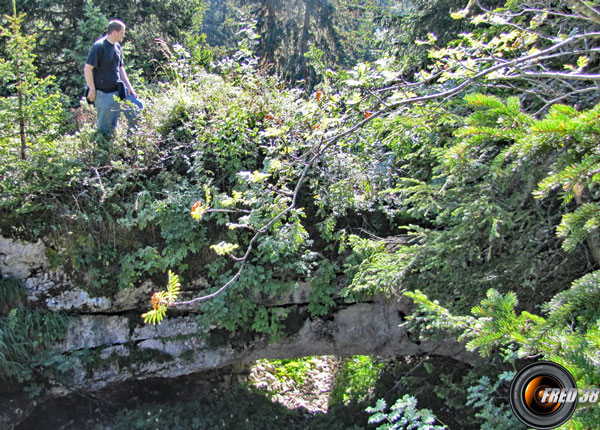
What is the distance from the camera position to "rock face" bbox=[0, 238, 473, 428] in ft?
16.0

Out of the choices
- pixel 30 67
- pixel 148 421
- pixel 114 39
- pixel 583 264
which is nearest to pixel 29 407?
pixel 148 421

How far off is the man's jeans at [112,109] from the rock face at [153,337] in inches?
Answer: 58.7

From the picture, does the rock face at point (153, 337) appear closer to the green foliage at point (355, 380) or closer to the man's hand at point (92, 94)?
the green foliage at point (355, 380)

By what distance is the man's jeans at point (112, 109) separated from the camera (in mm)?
5285

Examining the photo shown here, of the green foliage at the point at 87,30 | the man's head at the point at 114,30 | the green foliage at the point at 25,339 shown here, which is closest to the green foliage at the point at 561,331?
the green foliage at the point at 25,339

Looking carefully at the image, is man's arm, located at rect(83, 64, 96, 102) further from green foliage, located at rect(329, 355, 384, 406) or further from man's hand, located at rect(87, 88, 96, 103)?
green foliage, located at rect(329, 355, 384, 406)

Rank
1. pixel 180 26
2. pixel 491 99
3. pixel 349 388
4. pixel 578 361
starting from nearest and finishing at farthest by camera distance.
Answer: pixel 578 361 < pixel 491 99 < pixel 349 388 < pixel 180 26

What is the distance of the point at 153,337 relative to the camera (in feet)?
16.7

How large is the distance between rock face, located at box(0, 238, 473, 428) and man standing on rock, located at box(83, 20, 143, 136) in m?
1.61

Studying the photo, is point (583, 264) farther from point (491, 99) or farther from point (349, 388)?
point (349, 388)

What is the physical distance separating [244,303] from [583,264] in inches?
121

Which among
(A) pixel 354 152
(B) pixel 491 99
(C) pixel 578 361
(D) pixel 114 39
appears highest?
(D) pixel 114 39

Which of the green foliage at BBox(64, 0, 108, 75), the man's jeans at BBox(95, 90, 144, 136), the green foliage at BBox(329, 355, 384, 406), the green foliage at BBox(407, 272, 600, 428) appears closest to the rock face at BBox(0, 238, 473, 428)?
the green foliage at BBox(329, 355, 384, 406)

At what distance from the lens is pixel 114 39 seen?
527 centimetres
